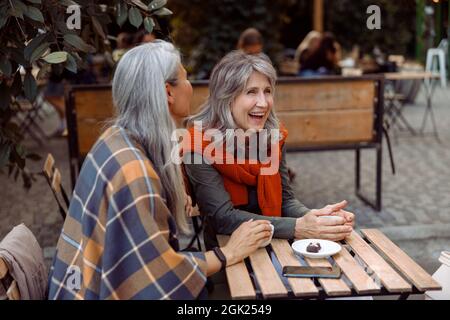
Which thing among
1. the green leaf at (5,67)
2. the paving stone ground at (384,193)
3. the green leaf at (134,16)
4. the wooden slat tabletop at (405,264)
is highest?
the green leaf at (134,16)

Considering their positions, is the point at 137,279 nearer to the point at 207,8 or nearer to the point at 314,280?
the point at 314,280

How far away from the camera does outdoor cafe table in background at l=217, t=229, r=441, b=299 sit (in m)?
2.27

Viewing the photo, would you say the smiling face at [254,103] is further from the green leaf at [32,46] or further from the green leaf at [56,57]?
the green leaf at [32,46]

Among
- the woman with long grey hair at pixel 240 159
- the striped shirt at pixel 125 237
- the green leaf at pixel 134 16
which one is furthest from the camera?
the green leaf at pixel 134 16

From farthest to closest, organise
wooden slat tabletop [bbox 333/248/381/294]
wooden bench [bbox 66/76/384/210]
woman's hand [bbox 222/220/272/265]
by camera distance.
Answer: wooden bench [bbox 66/76/384/210], woman's hand [bbox 222/220/272/265], wooden slat tabletop [bbox 333/248/381/294]

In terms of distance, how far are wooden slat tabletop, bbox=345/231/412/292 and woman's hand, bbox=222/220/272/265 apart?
1.39ft

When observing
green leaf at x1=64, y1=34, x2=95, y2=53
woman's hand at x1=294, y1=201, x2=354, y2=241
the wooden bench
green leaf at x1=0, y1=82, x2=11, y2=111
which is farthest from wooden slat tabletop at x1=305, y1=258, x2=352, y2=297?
the wooden bench

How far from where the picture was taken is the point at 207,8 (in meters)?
10.3

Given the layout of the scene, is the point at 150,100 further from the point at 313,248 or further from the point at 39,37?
the point at 39,37

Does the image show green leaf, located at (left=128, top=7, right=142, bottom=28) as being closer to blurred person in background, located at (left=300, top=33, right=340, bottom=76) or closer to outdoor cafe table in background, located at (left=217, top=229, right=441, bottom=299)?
outdoor cafe table in background, located at (left=217, top=229, right=441, bottom=299)

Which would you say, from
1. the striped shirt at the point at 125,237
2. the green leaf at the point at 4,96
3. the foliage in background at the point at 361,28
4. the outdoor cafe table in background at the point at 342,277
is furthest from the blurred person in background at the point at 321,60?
the foliage in background at the point at 361,28

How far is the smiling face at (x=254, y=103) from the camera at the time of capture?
124 inches

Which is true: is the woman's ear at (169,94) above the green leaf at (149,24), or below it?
below

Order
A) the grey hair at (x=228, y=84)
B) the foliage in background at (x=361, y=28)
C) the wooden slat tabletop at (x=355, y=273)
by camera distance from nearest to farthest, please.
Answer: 1. the wooden slat tabletop at (x=355, y=273)
2. the grey hair at (x=228, y=84)
3. the foliage in background at (x=361, y=28)
